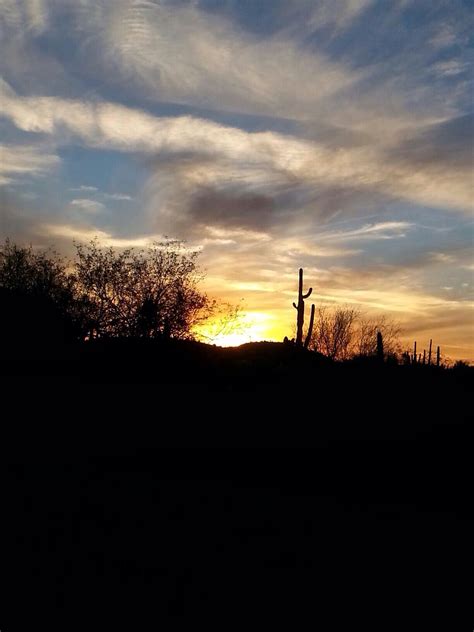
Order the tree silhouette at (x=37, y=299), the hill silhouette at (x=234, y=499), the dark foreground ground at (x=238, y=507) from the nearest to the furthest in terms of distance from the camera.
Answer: the dark foreground ground at (x=238, y=507) < the hill silhouette at (x=234, y=499) < the tree silhouette at (x=37, y=299)

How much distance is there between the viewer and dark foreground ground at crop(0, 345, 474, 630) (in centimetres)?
562

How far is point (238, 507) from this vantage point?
29.6 feet

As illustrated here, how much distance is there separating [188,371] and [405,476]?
14821 mm

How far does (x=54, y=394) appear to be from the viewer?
62.0 ft

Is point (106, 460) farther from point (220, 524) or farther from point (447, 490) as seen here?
point (447, 490)

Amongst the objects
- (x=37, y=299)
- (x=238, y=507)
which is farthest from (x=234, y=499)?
(x=37, y=299)

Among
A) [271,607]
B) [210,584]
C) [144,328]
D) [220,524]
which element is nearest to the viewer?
[271,607]

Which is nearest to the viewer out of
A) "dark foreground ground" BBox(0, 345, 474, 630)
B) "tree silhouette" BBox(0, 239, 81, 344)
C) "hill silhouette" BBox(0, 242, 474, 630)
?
"dark foreground ground" BBox(0, 345, 474, 630)

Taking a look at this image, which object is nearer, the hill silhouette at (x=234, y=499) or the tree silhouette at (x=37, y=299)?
the hill silhouette at (x=234, y=499)

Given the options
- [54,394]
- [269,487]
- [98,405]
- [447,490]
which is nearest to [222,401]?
[98,405]

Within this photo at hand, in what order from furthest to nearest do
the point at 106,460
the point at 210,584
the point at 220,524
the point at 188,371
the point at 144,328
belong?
the point at 144,328 → the point at 188,371 → the point at 106,460 → the point at 220,524 → the point at 210,584

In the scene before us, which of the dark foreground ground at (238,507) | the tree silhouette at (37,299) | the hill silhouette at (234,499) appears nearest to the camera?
the dark foreground ground at (238,507)

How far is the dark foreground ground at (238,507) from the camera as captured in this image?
5.62 metres

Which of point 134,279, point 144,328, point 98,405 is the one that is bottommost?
point 98,405
